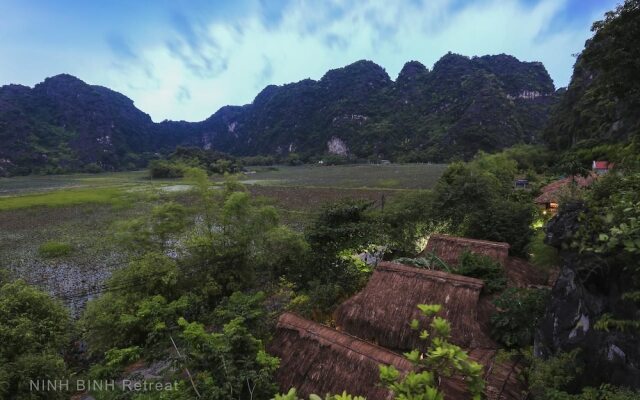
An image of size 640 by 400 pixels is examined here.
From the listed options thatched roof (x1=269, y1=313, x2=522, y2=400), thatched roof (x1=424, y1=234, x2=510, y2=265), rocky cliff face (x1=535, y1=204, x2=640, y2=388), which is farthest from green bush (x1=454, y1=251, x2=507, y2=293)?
rocky cliff face (x1=535, y1=204, x2=640, y2=388)

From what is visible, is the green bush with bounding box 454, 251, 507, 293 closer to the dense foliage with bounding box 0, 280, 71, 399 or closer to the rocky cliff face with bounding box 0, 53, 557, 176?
the dense foliage with bounding box 0, 280, 71, 399

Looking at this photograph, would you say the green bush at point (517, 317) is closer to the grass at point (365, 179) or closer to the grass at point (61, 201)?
the grass at point (365, 179)

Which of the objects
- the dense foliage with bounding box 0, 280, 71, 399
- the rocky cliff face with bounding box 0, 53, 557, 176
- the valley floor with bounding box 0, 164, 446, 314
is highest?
the rocky cliff face with bounding box 0, 53, 557, 176

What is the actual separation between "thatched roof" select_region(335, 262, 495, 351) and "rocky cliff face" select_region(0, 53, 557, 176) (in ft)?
259

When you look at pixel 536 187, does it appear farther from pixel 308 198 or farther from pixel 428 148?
pixel 428 148

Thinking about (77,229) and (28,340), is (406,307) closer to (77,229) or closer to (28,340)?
(28,340)

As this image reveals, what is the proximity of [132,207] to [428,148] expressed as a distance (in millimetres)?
77596

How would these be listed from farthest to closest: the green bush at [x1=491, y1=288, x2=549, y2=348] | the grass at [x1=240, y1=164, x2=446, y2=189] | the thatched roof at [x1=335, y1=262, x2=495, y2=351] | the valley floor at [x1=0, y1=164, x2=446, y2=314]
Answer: the grass at [x1=240, y1=164, x2=446, y2=189]
the valley floor at [x1=0, y1=164, x2=446, y2=314]
the thatched roof at [x1=335, y1=262, x2=495, y2=351]
the green bush at [x1=491, y1=288, x2=549, y2=348]

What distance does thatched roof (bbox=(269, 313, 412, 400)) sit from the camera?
3691 mm

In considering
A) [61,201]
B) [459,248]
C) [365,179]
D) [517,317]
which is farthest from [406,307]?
[365,179]

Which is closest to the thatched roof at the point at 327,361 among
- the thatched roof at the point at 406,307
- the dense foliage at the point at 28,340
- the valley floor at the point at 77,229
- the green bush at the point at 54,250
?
the thatched roof at the point at 406,307

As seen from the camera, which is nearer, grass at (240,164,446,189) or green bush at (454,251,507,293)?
green bush at (454,251,507,293)

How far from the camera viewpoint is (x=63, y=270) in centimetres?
1328

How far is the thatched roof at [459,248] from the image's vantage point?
7043 mm
